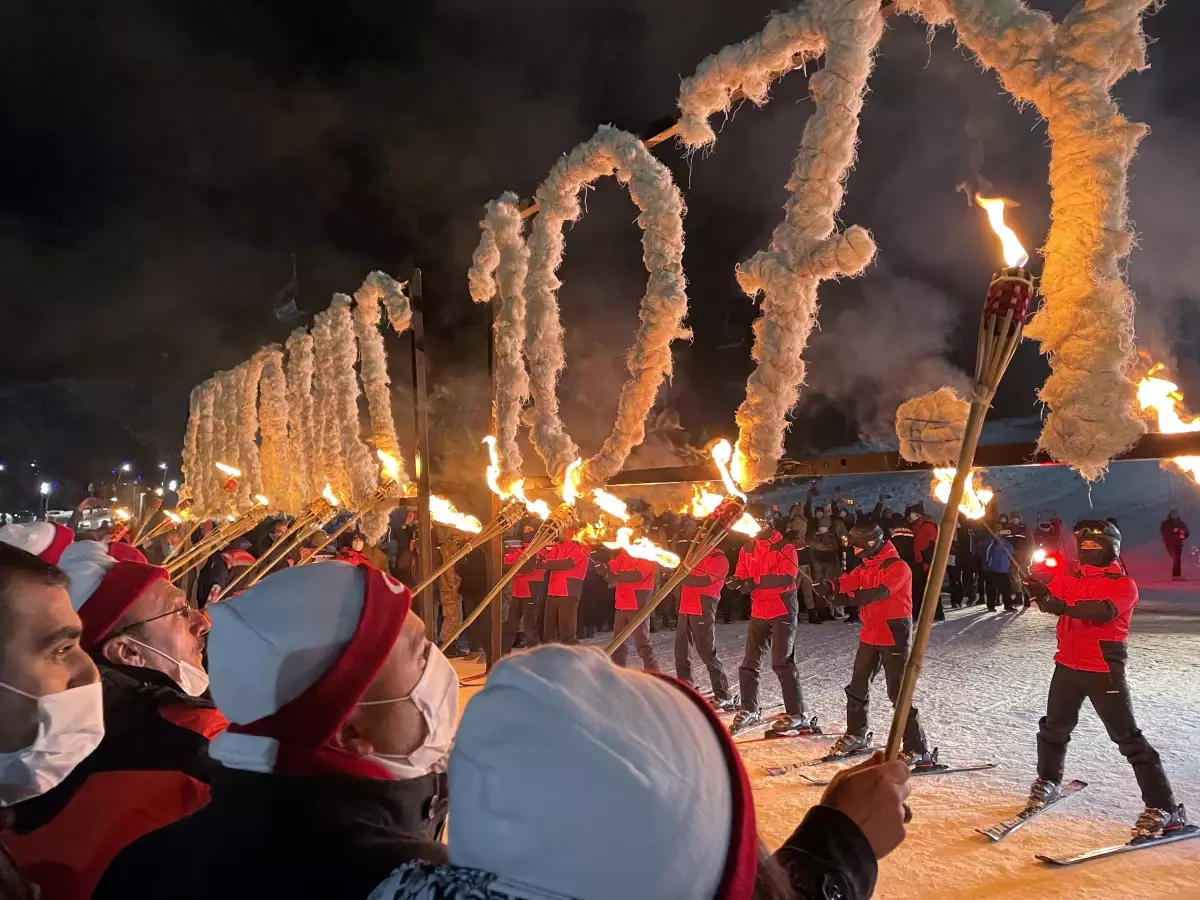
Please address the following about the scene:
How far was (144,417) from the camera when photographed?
211 ft

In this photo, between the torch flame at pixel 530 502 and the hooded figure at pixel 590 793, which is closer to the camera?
the hooded figure at pixel 590 793

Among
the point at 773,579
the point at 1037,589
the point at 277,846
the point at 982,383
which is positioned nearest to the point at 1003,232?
the point at 982,383

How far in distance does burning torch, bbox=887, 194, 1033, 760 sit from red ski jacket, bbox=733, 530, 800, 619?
17.0 ft

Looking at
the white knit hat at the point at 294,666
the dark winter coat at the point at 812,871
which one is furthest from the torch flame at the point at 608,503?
the dark winter coat at the point at 812,871

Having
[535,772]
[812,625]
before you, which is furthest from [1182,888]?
[812,625]

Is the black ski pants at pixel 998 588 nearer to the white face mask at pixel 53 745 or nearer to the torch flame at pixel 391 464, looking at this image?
the torch flame at pixel 391 464

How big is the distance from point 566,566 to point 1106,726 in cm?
591

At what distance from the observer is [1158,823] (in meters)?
3.98

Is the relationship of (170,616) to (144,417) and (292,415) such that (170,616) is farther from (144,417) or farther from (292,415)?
(144,417)

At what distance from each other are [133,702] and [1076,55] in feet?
11.4

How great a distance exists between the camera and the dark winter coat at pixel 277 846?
3.57ft

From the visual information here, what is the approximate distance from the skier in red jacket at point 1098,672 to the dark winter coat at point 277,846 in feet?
14.5

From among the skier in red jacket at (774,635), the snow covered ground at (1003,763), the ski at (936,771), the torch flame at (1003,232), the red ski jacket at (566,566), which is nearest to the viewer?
the torch flame at (1003,232)

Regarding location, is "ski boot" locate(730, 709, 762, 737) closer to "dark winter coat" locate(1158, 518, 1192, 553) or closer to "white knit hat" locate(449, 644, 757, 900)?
"white knit hat" locate(449, 644, 757, 900)
